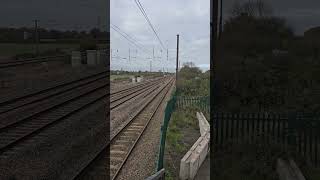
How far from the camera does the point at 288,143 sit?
9.41 meters

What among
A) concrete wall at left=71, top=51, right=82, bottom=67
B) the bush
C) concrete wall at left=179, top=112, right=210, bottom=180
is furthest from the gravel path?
the bush

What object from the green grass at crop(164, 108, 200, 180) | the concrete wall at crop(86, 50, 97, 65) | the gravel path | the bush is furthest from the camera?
the bush

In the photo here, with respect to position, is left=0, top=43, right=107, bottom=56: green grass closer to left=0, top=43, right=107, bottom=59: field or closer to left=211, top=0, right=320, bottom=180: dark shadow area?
left=0, top=43, right=107, bottom=59: field

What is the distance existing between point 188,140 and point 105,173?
222 inches

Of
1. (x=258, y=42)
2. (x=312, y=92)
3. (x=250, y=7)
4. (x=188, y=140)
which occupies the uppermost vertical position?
(x=250, y=7)

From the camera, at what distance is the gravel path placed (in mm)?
9430

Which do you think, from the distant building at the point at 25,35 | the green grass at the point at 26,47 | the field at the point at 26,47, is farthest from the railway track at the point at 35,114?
the distant building at the point at 25,35

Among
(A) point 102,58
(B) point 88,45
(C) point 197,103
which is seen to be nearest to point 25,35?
(B) point 88,45

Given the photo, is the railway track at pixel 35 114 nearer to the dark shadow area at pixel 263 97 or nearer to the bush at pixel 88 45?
the dark shadow area at pixel 263 97

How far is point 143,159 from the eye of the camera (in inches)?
431

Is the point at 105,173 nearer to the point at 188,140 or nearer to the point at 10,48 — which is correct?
the point at 188,140

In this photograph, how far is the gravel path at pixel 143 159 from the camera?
371 inches

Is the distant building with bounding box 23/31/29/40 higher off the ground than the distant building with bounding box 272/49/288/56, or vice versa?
the distant building with bounding box 23/31/29/40

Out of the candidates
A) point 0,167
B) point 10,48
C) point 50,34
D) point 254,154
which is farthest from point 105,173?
point 50,34
